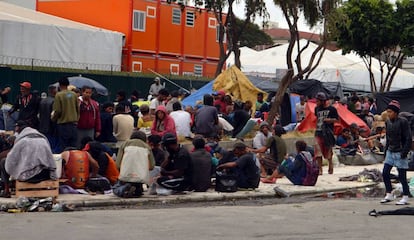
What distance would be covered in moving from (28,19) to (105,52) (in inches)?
200

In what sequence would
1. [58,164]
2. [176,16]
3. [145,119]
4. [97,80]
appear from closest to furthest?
[58,164] < [145,119] < [97,80] < [176,16]

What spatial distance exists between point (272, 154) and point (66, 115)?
199 inches

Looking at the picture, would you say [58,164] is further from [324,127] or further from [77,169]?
[324,127]

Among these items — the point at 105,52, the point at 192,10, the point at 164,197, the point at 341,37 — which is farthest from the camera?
the point at 192,10

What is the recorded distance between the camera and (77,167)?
14500 mm

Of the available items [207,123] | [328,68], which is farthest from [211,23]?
[207,123]

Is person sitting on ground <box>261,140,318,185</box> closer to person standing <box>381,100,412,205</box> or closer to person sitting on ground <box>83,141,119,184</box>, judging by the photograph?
person standing <box>381,100,412,205</box>

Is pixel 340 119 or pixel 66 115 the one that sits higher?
pixel 66 115

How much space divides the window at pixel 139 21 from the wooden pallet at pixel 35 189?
32007mm

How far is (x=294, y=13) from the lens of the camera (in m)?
28.6

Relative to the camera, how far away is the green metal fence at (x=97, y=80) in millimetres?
29250

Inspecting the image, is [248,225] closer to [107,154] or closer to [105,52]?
[107,154]

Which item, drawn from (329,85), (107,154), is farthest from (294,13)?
(107,154)

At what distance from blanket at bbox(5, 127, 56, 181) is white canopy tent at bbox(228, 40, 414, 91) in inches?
1415
